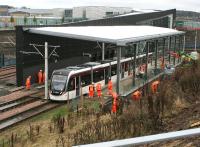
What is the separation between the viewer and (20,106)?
23.4 m

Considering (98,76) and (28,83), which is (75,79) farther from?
(28,83)

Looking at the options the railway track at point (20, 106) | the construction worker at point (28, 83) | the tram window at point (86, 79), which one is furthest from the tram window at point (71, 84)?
the construction worker at point (28, 83)

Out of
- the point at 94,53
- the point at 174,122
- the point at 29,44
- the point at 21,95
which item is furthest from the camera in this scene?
the point at 94,53

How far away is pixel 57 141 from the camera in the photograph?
1279cm

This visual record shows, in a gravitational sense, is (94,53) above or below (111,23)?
below

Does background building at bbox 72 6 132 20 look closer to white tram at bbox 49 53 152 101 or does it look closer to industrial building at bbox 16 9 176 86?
industrial building at bbox 16 9 176 86

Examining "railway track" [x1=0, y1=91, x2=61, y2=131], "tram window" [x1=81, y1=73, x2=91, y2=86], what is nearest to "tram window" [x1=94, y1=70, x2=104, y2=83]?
"tram window" [x1=81, y1=73, x2=91, y2=86]

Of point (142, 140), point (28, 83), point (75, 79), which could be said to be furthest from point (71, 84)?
point (142, 140)

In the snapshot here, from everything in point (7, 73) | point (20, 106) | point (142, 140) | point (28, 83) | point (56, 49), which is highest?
point (142, 140)

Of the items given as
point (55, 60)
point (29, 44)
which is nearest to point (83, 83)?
point (29, 44)

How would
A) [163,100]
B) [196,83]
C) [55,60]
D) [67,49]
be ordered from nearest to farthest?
[163,100], [196,83], [55,60], [67,49]

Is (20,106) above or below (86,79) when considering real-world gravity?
below

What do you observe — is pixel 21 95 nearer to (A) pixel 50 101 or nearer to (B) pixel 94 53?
(A) pixel 50 101

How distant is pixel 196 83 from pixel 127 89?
7.44m
